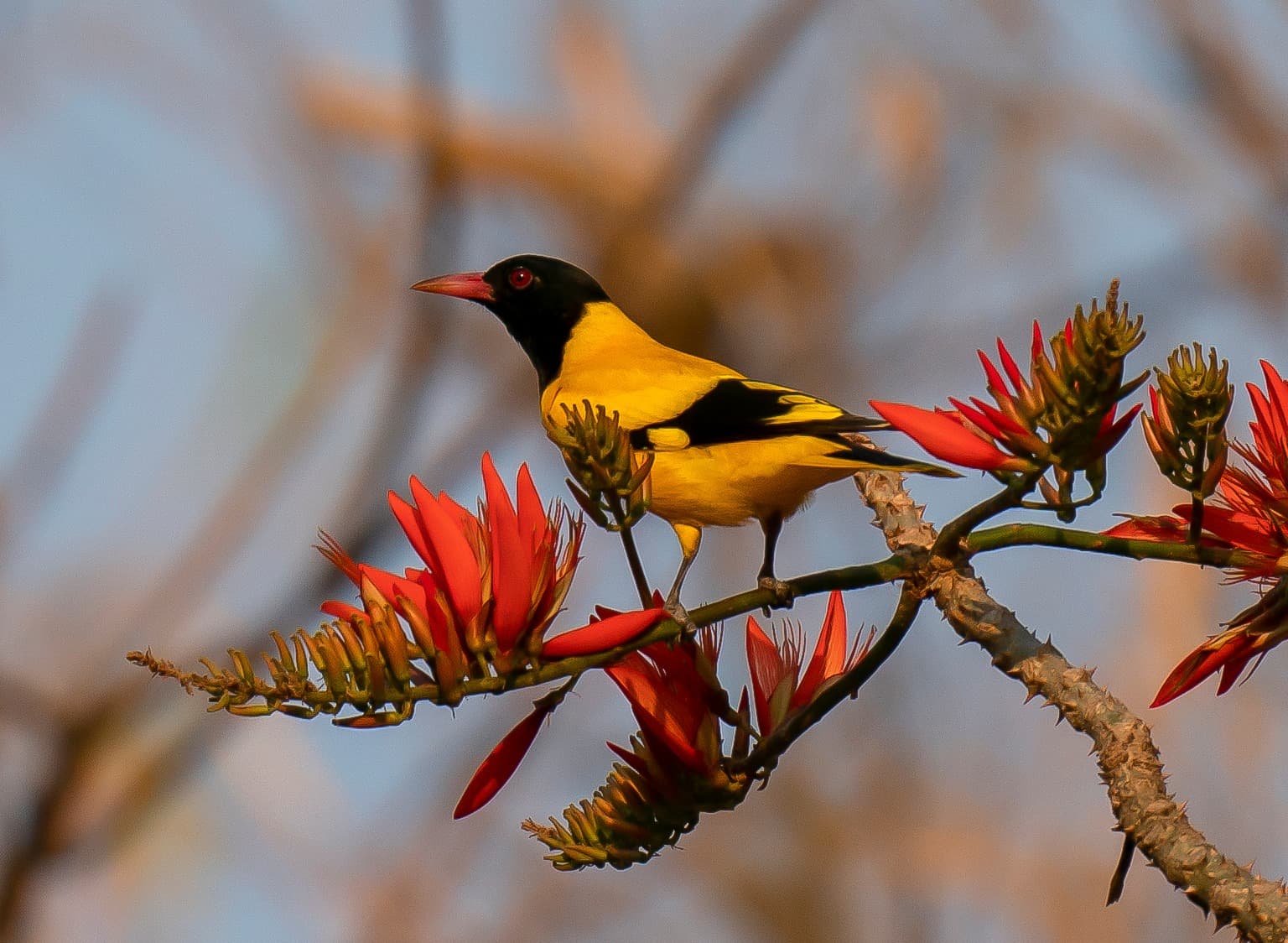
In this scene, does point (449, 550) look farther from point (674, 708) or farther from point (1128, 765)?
point (1128, 765)

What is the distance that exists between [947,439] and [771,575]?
0.99 m

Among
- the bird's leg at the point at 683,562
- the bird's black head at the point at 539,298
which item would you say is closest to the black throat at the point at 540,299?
the bird's black head at the point at 539,298

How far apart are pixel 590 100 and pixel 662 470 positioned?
6.83 metres

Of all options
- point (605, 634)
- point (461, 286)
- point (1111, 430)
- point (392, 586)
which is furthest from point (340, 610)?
point (461, 286)

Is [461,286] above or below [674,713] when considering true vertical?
above

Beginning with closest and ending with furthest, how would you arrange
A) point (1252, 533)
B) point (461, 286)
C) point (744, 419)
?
point (1252, 533)
point (744, 419)
point (461, 286)

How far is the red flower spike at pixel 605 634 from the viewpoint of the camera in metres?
1.55

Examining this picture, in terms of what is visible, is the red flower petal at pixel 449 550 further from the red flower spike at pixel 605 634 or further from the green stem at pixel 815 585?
the green stem at pixel 815 585

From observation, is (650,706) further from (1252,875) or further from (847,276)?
(847,276)

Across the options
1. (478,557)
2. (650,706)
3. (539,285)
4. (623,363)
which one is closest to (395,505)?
(478,557)

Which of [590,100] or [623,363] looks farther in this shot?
[590,100]

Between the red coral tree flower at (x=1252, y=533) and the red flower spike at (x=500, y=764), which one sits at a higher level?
the red coral tree flower at (x=1252, y=533)

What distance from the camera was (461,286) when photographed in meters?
4.49

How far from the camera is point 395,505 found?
175 cm
